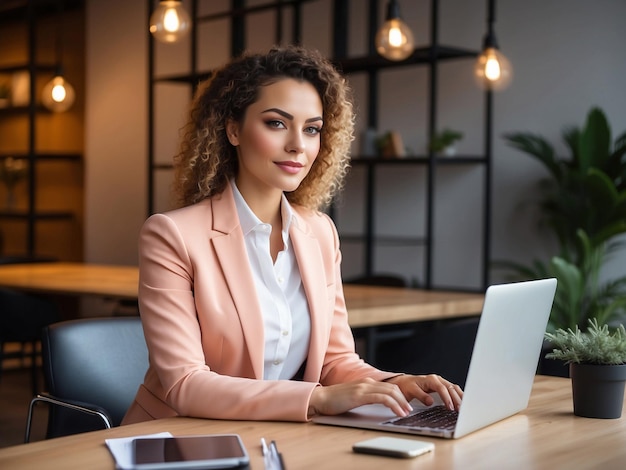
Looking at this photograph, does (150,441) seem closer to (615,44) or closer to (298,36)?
(615,44)

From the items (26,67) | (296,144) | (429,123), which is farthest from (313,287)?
(26,67)

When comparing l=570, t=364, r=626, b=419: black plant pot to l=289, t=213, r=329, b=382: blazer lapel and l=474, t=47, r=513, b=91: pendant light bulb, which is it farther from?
l=474, t=47, r=513, b=91: pendant light bulb

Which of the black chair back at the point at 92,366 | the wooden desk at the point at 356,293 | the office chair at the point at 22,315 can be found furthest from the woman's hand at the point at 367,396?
the office chair at the point at 22,315

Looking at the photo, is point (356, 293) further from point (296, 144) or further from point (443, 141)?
point (296, 144)

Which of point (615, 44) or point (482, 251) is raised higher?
point (615, 44)

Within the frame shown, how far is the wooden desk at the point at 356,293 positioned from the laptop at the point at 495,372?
1909mm

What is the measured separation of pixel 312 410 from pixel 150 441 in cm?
40

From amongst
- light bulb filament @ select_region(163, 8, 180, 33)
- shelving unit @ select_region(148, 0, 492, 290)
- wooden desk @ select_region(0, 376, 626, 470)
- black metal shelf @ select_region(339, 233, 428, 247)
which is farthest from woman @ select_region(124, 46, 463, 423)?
black metal shelf @ select_region(339, 233, 428, 247)

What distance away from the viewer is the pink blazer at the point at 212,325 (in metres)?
1.88

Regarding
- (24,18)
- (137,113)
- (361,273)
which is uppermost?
(24,18)

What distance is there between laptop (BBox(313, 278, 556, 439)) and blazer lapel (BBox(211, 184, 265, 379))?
1.00ft

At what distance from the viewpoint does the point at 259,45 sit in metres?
7.64

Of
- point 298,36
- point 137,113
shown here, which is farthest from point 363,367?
point 137,113

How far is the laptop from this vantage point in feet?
5.37
